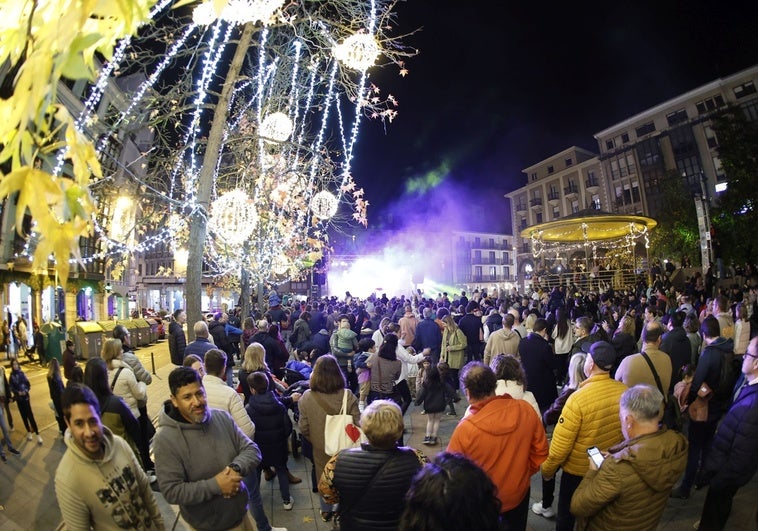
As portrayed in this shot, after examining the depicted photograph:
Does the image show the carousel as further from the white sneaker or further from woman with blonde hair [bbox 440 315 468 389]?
the white sneaker

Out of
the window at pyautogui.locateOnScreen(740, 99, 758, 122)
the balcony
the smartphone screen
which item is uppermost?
the window at pyautogui.locateOnScreen(740, 99, 758, 122)

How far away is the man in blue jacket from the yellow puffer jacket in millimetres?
802

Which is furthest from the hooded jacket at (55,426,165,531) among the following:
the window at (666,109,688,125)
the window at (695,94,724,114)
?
the window at (666,109,688,125)

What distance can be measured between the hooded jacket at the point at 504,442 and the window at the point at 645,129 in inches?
2134

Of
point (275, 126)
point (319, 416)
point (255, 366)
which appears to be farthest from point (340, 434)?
point (275, 126)

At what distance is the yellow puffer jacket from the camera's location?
11.0 ft

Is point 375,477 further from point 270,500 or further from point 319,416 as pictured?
point 270,500

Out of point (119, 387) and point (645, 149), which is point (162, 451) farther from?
point (645, 149)

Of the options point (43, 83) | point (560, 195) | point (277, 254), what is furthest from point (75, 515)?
point (560, 195)

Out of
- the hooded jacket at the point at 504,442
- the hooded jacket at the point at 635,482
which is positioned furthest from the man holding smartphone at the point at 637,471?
the hooded jacket at the point at 504,442

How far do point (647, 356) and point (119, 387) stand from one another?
6.14m

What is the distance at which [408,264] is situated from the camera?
198 ft

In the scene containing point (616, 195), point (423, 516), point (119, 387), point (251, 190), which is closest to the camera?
point (423, 516)

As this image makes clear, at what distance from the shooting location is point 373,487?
2.39 metres
